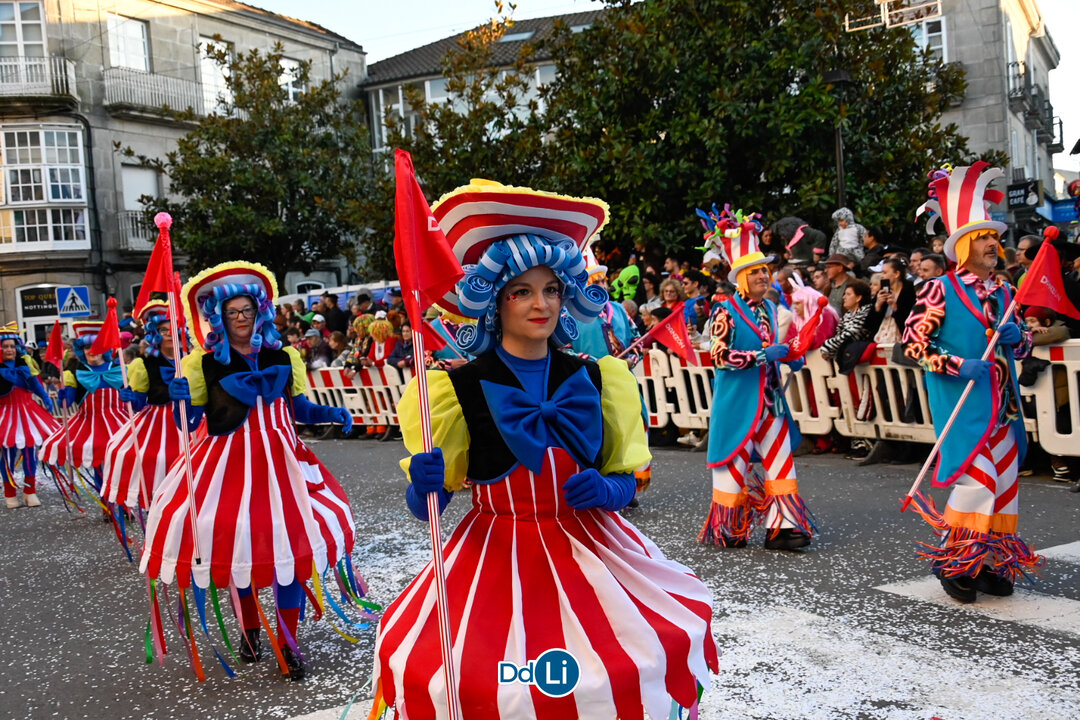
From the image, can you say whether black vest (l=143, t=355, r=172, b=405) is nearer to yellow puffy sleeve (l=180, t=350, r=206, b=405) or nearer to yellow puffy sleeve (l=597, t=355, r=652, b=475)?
yellow puffy sleeve (l=180, t=350, r=206, b=405)

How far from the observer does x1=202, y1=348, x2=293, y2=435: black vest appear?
4.89 meters

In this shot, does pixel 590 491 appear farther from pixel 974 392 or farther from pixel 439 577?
pixel 974 392

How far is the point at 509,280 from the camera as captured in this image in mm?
2896

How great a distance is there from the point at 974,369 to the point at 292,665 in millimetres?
3557

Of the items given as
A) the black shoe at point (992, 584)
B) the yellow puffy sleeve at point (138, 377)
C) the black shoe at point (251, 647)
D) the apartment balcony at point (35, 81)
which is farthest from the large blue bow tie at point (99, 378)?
the apartment balcony at point (35, 81)

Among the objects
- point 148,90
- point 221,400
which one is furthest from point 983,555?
point 148,90

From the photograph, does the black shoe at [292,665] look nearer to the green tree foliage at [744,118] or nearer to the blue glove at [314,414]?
the blue glove at [314,414]

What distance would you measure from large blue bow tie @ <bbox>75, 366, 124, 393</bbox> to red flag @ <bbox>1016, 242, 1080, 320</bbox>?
7722 millimetres

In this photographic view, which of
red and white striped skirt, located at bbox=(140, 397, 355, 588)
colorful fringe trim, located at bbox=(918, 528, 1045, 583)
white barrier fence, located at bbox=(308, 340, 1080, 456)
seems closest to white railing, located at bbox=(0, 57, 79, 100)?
white barrier fence, located at bbox=(308, 340, 1080, 456)

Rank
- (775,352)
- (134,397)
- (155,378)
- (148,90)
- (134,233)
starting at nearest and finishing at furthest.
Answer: (775,352) < (155,378) < (134,397) < (134,233) < (148,90)

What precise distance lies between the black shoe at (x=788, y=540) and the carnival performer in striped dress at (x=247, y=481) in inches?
107

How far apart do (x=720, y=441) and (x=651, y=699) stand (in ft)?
13.1

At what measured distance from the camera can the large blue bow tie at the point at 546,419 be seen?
2773 mm

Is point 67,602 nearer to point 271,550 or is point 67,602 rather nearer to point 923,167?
point 271,550
